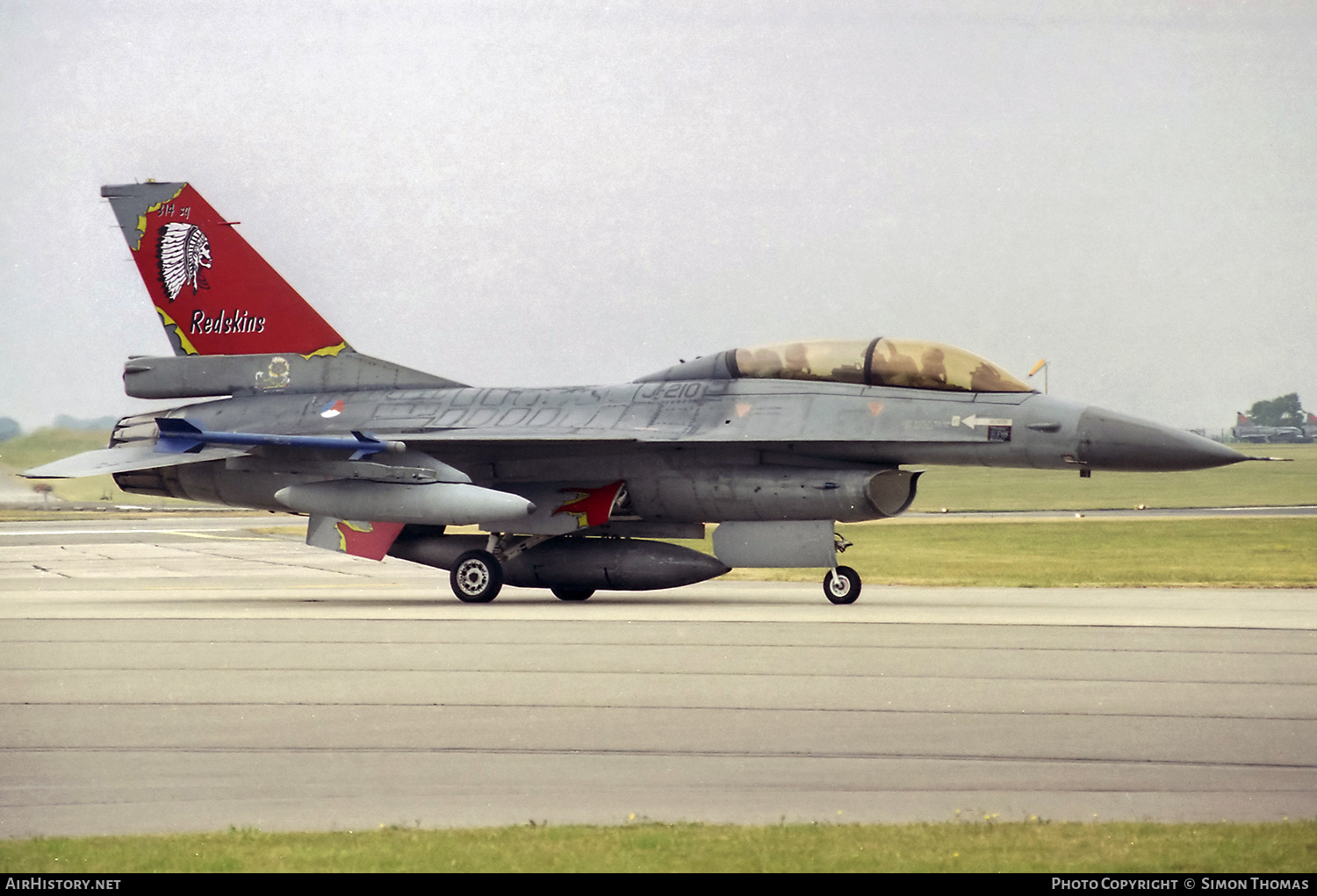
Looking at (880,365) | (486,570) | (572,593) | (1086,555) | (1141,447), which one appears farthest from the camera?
(1086,555)

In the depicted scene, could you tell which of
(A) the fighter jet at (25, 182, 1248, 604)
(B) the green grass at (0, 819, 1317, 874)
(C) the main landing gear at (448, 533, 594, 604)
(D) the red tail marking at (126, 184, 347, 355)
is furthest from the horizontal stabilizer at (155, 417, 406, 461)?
(B) the green grass at (0, 819, 1317, 874)

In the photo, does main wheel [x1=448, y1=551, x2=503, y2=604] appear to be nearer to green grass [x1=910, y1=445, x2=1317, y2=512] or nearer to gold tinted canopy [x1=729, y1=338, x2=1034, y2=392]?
gold tinted canopy [x1=729, y1=338, x2=1034, y2=392]

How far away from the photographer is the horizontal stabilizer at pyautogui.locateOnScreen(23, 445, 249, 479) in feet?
52.4

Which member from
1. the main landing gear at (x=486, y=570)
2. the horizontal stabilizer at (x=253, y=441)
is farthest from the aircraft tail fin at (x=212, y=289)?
the main landing gear at (x=486, y=570)

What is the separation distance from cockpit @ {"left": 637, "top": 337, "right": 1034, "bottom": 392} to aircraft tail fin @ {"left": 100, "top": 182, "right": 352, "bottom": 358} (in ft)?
17.8

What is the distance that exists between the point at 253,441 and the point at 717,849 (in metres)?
11.9

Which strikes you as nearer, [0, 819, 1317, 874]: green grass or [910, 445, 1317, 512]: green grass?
[0, 819, 1317, 874]: green grass

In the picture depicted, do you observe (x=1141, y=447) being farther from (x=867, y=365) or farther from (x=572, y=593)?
(x=572, y=593)

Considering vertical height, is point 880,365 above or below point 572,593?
above

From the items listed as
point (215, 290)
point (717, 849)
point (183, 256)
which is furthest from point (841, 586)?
point (717, 849)

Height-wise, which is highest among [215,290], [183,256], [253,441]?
[183,256]

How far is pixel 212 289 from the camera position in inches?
719

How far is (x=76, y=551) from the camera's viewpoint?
2683 centimetres

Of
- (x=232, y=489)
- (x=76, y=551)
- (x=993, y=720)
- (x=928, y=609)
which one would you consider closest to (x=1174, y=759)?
(x=993, y=720)
